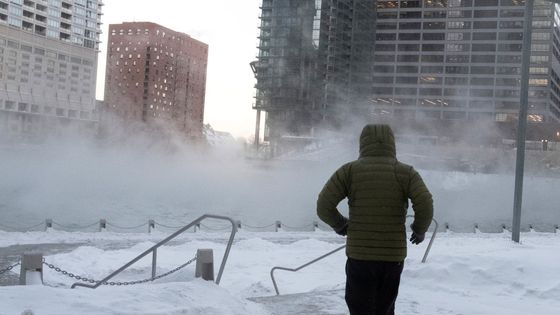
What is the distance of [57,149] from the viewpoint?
2064 centimetres

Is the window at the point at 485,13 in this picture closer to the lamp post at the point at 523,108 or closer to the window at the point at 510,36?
the window at the point at 510,36

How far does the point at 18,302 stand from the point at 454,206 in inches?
1207

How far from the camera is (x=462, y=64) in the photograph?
2828 centimetres

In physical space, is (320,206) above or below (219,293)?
above

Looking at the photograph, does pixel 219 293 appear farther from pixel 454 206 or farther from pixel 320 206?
pixel 454 206

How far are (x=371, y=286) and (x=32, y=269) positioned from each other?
2568mm

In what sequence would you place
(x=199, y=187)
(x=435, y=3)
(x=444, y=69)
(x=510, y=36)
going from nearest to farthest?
(x=510, y=36)
(x=435, y=3)
(x=444, y=69)
(x=199, y=187)

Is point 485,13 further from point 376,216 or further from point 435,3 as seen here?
point 376,216

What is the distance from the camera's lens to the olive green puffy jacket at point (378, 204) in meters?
2.12

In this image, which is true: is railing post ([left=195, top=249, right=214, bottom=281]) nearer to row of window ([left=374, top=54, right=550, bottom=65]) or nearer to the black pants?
the black pants

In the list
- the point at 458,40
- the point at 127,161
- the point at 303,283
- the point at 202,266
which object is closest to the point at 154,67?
the point at 303,283

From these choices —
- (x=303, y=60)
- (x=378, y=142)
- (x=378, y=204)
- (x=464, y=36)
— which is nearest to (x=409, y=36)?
(x=464, y=36)

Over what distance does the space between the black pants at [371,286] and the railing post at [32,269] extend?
8.00 ft

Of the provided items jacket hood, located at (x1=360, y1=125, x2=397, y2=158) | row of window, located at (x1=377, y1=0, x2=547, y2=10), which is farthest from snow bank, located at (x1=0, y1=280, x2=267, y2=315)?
row of window, located at (x1=377, y1=0, x2=547, y2=10)
